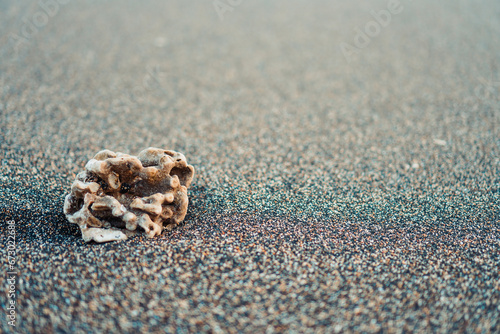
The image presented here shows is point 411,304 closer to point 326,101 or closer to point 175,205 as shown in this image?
point 175,205

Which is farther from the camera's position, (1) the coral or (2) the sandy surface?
(1) the coral

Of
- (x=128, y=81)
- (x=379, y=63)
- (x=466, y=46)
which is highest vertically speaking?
(x=466, y=46)

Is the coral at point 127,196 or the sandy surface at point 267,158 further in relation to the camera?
the coral at point 127,196

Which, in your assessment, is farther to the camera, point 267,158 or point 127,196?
point 267,158

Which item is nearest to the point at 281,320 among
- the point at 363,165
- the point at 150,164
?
the point at 150,164
